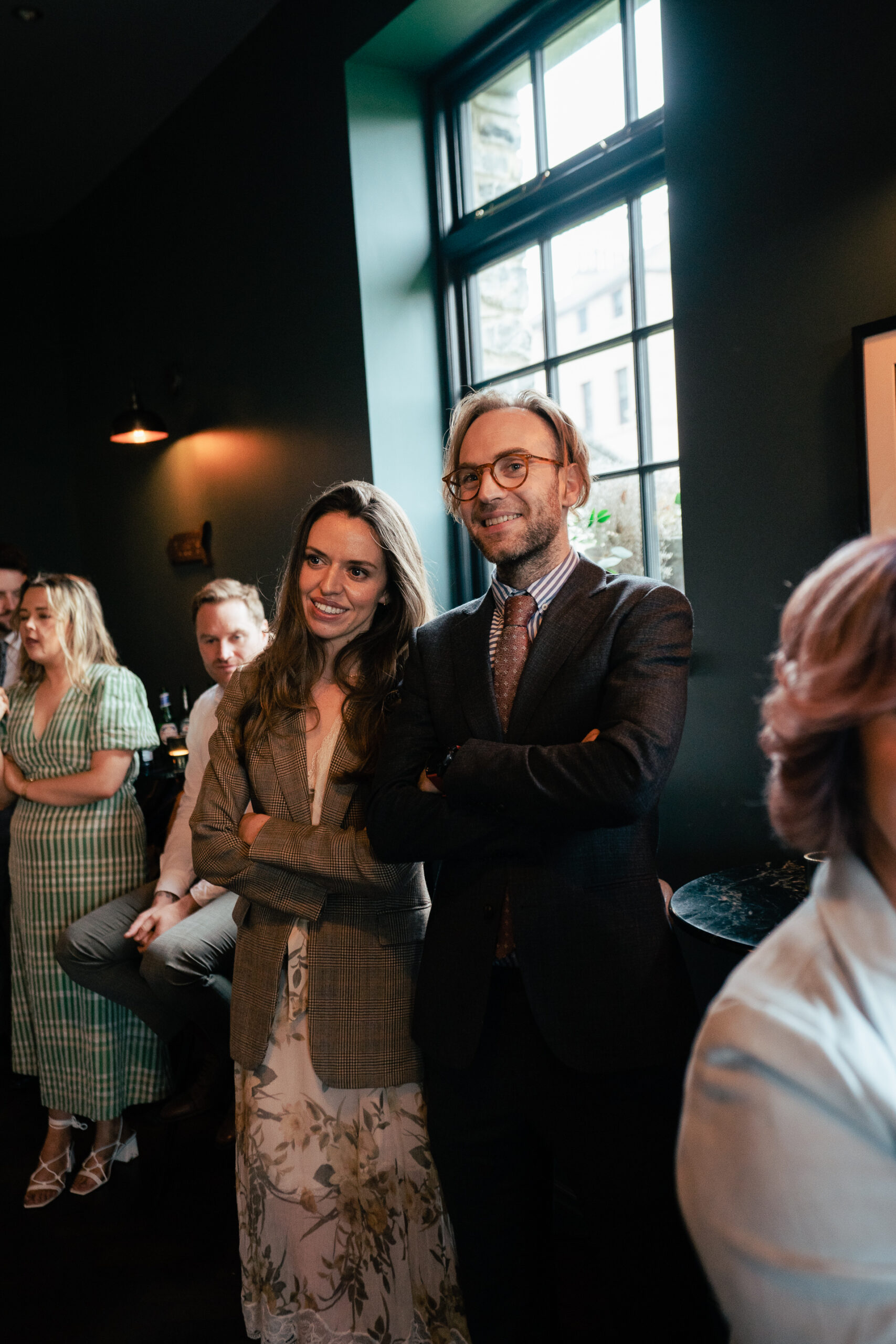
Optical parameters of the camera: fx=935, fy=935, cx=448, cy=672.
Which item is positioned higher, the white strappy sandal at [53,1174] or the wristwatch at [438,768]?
the wristwatch at [438,768]

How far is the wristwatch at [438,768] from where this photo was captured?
157 centimetres

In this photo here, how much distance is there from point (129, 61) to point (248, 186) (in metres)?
0.83

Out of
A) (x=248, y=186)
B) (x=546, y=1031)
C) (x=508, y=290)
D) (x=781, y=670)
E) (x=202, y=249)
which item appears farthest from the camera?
(x=202, y=249)

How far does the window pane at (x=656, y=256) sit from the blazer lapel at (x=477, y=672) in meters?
1.38

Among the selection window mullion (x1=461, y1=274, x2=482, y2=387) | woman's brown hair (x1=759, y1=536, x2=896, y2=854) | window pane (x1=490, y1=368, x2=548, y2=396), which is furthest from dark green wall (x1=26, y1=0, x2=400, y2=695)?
woman's brown hair (x1=759, y1=536, x2=896, y2=854)

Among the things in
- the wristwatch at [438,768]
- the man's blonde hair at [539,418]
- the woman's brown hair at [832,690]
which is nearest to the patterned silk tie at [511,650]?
the wristwatch at [438,768]

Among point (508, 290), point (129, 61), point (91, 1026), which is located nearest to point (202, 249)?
point (129, 61)

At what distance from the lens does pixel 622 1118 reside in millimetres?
1453

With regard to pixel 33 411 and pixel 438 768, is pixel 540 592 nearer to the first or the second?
pixel 438 768

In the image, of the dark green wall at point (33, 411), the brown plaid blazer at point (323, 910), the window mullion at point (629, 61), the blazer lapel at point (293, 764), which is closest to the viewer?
the brown plaid blazer at point (323, 910)

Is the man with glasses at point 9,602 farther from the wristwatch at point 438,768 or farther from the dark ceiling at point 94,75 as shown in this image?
the wristwatch at point 438,768

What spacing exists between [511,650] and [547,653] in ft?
0.34

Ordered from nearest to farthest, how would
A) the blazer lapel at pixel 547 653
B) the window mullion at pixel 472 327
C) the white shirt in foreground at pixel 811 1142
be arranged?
the white shirt in foreground at pixel 811 1142 → the blazer lapel at pixel 547 653 → the window mullion at pixel 472 327

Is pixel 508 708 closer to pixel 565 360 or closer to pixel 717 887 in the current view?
pixel 717 887
